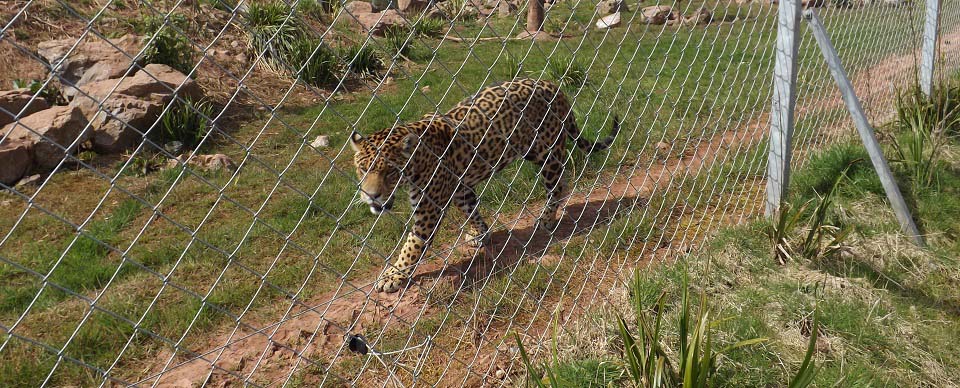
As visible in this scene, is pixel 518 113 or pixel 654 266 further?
pixel 518 113

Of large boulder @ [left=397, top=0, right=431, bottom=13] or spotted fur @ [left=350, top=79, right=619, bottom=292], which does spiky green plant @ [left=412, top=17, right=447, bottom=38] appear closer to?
large boulder @ [left=397, top=0, right=431, bottom=13]

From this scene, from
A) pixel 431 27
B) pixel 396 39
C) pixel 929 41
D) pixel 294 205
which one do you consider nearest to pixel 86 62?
pixel 294 205

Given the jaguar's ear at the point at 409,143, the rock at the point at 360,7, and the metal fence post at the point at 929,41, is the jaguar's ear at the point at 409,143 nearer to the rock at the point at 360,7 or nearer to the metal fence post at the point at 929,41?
the metal fence post at the point at 929,41

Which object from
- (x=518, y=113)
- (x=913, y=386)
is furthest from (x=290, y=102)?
(x=913, y=386)

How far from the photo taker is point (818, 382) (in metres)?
3.15

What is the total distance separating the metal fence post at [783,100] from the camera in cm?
409

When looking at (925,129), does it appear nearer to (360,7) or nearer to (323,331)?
(323,331)

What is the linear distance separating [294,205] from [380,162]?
6.06ft

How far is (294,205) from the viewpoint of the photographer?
19.5ft

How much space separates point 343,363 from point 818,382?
2.34 meters

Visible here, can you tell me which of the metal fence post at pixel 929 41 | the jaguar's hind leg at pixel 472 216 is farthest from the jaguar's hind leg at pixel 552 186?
the metal fence post at pixel 929 41

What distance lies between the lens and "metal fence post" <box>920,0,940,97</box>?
6.37 m

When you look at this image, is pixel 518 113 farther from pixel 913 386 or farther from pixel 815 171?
pixel 913 386

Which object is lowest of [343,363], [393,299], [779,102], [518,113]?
[393,299]
